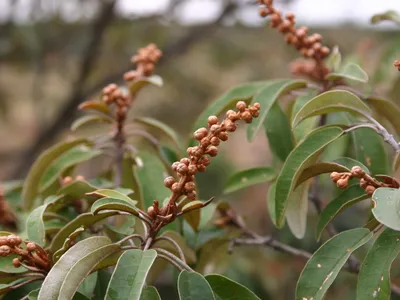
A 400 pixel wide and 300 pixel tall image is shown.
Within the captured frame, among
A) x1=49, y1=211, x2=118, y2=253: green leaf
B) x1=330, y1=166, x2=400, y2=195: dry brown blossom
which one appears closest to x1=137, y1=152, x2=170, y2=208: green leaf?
x1=49, y1=211, x2=118, y2=253: green leaf

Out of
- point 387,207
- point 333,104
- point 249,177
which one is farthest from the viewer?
point 249,177

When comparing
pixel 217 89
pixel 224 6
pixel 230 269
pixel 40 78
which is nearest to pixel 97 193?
pixel 230 269

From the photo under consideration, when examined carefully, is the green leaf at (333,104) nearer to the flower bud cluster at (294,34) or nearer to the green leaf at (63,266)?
the flower bud cluster at (294,34)

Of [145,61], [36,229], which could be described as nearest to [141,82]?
[145,61]

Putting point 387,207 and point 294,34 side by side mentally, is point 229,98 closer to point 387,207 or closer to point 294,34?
point 294,34

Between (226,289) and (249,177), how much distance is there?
0.38 metres

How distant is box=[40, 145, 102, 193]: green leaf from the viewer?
4.17ft

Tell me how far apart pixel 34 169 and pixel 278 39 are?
369 cm

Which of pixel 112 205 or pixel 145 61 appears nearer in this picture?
pixel 112 205

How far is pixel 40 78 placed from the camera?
3.83m

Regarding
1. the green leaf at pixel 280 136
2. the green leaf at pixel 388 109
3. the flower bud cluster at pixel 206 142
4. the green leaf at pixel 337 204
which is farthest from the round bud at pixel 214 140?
the green leaf at pixel 388 109

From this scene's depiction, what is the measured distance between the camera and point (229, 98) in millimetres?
1237

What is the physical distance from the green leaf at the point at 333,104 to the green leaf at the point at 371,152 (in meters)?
0.13

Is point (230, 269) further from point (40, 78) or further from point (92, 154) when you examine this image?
point (40, 78)
